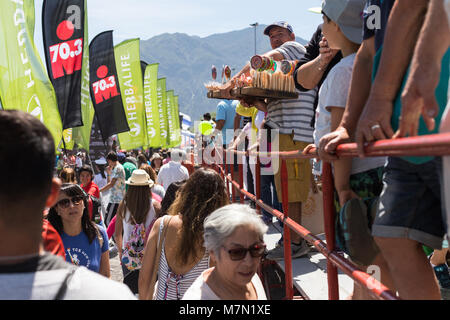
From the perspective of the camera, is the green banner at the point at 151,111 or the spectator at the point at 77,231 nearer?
the spectator at the point at 77,231

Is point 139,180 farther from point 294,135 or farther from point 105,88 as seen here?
point 105,88

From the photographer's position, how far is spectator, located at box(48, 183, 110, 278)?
12.1 feet

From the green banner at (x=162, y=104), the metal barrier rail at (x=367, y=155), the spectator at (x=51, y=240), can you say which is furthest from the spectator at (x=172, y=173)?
the green banner at (x=162, y=104)

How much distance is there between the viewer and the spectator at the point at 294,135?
4293mm

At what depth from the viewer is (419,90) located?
4.78ft

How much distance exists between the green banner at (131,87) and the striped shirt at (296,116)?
29.3 feet

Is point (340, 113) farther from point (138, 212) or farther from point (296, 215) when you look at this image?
point (138, 212)

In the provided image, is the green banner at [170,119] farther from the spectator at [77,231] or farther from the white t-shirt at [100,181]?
the spectator at [77,231]

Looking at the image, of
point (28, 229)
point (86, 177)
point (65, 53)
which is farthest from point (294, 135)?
point (86, 177)

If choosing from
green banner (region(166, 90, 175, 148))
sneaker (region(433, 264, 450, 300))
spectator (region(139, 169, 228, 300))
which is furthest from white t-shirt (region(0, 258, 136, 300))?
green banner (region(166, 90, 175, 148))

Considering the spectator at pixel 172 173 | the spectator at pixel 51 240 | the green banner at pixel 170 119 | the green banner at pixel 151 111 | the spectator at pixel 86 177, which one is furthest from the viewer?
the green banner at pixel 170 119

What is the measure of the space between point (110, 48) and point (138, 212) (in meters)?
7.67

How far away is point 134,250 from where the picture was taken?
4586 millimetres
